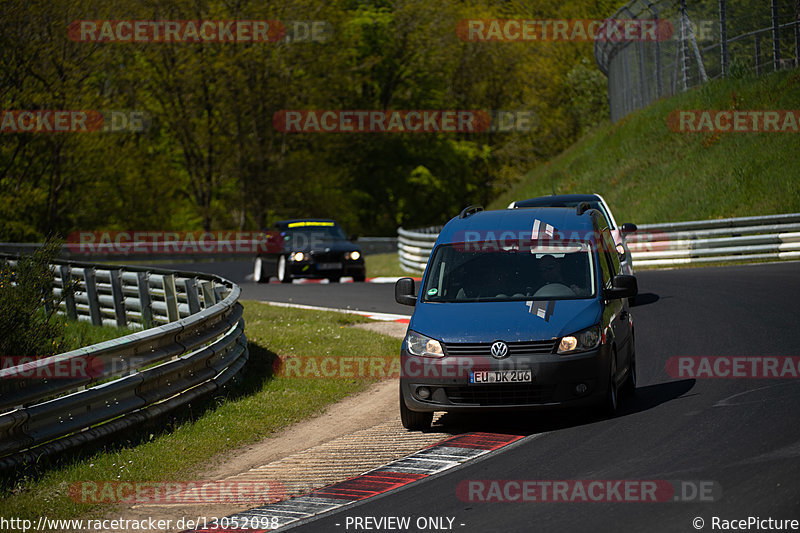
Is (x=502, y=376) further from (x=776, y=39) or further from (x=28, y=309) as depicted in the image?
(x=776, y=39)

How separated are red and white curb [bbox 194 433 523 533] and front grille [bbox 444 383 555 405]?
306mm

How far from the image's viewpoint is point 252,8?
56.3 metres

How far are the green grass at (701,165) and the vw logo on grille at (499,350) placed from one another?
2182 centimetres

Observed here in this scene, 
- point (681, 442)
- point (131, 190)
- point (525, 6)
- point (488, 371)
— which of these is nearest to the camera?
point (681, 442)

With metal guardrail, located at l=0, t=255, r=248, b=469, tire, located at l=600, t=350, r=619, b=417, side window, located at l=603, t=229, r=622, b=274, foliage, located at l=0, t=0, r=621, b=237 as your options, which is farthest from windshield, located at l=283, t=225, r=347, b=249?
foliage, located at l=0, t=0, r=621, b=237

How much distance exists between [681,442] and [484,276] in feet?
8.49

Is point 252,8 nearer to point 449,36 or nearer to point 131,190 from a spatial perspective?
point 131,190

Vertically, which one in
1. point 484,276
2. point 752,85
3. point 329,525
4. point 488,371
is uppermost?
point 752,85

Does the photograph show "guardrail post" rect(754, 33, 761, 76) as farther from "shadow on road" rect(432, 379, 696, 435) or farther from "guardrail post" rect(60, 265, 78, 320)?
"shadow on road" rect(432, 379, 696, 435)

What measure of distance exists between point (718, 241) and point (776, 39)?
27.0 ft

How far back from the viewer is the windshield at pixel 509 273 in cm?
966

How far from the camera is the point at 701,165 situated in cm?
3434

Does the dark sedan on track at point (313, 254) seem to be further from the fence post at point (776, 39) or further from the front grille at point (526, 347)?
the front grille at point (526, 347)

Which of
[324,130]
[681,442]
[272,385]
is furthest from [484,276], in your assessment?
[324,130]
